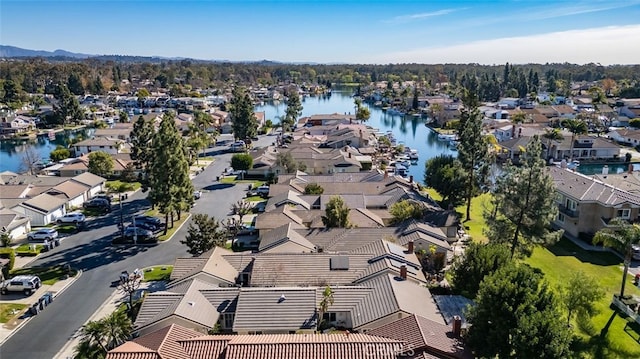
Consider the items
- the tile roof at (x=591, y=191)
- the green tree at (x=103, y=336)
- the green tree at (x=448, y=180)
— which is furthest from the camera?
the green tree at (x=448, y=180)

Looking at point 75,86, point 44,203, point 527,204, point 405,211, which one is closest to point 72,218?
point 44,203

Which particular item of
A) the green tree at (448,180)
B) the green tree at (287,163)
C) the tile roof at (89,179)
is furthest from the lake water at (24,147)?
the green tree at (448,180)

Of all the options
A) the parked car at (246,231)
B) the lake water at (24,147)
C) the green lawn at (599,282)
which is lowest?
the lake water at (24,147)

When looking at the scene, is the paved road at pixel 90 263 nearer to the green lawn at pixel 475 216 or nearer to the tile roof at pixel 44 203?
the tile roof at pixel 44 203

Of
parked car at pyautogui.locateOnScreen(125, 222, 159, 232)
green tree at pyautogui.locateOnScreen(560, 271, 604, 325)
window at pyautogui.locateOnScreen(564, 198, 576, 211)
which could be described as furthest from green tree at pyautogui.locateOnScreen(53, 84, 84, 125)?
green tree at pyautogui.locateOnScreen(560, 271, 604, 325)

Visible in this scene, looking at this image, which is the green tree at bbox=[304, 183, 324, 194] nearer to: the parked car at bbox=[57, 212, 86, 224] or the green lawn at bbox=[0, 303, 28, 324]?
the parked car at bbox=[57, 212, 86, 224]

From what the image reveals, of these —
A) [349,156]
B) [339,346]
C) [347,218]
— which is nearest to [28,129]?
[349,156]
